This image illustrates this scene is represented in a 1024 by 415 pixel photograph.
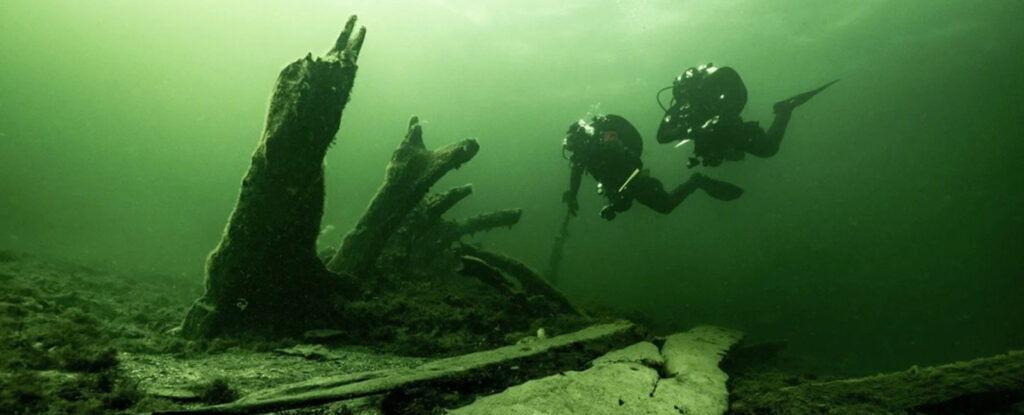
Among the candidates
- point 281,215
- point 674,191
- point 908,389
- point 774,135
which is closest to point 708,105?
point 774,135

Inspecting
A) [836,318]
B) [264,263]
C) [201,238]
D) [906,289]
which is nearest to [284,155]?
[264,263]

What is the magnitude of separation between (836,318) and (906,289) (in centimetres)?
771

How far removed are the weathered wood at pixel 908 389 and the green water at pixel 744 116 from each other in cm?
575

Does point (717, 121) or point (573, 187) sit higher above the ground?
point (717, 121)

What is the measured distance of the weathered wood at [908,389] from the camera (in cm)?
314

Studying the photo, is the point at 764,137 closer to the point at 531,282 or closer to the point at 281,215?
the point at 531,282

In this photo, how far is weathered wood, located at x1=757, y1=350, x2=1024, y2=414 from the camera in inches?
124

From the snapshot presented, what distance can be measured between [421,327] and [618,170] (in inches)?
228

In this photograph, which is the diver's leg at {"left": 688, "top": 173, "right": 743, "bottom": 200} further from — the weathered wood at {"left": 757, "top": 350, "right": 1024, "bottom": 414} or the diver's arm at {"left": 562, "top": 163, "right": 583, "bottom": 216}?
the weathered wood at {"left": 757, "top": 350, "right": 1024, "bottom": 414}

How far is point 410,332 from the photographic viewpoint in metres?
5.09

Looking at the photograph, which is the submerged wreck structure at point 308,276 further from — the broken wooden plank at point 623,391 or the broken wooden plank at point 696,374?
the broken wooden plank at point 696,374

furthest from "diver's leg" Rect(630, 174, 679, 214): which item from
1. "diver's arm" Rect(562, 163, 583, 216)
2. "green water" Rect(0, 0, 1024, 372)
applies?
"green water" Rect(0, 0, 1024, 372)

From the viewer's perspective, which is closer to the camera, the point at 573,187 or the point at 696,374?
the point at 696,374

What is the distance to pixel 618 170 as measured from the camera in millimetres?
9133
